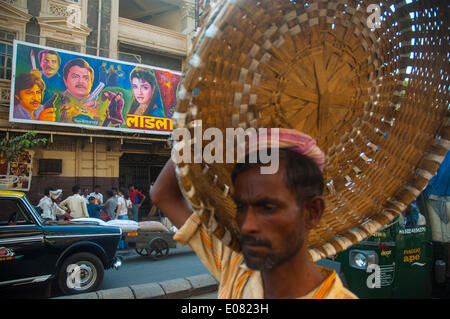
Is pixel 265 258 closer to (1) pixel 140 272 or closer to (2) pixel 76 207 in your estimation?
(1) pixel 140 272

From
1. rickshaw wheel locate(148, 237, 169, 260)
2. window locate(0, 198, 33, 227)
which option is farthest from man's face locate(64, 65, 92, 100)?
window locate(0, 198, 33, 227)

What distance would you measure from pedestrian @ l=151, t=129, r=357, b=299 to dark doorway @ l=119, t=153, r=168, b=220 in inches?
546

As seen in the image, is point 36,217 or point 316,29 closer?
point 316,29

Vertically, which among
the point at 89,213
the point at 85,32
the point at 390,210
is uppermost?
the point at 85,32

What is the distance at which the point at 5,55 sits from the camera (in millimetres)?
11250

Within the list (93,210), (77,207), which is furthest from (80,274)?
(93,210)

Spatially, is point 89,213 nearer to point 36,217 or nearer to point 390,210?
point 36,217

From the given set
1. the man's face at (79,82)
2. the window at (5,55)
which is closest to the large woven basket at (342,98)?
the man's face at (79,82)

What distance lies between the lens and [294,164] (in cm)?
103

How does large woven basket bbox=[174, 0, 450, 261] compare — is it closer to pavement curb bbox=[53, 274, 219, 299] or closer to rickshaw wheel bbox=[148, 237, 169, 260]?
pavement curb bbox=[53, 274, 219, 299]
